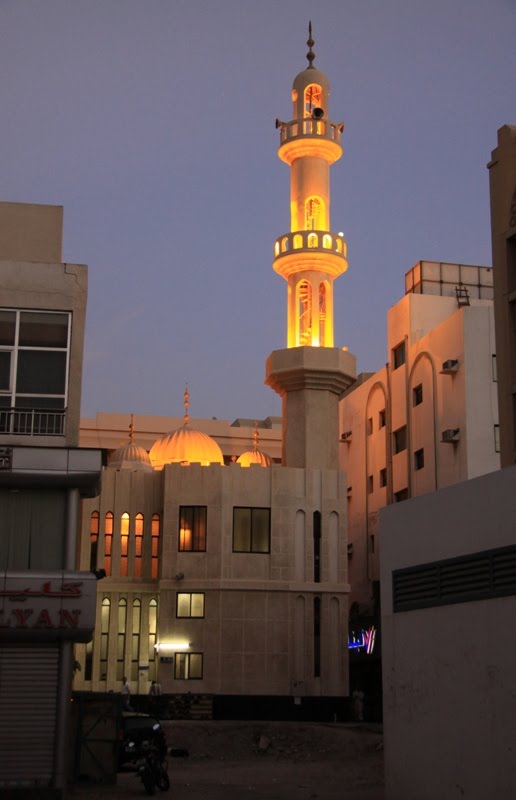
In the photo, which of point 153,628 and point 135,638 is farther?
point 153,628

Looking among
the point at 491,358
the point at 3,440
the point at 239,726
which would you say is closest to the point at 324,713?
the point at 239,726

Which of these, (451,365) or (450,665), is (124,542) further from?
(450,665)

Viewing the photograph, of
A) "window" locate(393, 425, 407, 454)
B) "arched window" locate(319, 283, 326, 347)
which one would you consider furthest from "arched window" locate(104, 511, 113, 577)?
"window" locate(393, 425, 407, 454)

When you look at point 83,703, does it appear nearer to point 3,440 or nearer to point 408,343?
point 3,440

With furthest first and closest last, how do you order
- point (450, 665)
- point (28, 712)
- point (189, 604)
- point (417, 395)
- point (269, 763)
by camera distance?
point (417, 395)
point (189, 604)
point (269, 763)
point (28, 712)
point (450, 665)

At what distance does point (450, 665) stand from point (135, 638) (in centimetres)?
2537

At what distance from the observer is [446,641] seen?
67.2ft

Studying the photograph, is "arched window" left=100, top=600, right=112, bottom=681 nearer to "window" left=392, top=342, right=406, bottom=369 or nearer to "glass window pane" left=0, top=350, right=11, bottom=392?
"window" left=392, top=342, right=406, bottom=369

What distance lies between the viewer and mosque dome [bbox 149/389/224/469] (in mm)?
51875

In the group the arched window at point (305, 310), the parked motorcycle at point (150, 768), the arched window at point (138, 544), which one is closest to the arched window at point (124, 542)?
the arched window at point (138, 544)

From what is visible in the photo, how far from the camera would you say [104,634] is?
43812mm

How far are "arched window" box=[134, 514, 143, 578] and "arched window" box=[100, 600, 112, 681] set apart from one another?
1507mm

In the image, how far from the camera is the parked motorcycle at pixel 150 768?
882 inches

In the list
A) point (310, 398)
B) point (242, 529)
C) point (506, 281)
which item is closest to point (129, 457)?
point (310, 398)
